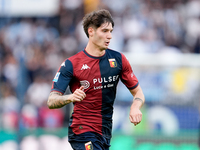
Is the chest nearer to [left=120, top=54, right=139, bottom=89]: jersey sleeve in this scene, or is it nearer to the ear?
[left=120, top=54, right=139, bottom=89]: jersey sleeve

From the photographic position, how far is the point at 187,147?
1000 cm

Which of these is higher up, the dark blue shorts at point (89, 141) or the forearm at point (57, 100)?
the forearm at point (57, 100)

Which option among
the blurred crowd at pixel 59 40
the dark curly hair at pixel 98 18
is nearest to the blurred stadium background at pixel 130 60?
the blurred crowd at pixel 59 40

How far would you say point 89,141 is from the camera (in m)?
5.00

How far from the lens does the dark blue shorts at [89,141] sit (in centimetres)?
497

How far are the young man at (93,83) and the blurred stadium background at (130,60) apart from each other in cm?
470

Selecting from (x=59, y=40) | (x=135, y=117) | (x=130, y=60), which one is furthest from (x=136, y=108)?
(x=59, y=40)

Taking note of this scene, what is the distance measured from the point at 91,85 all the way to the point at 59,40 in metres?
11.2

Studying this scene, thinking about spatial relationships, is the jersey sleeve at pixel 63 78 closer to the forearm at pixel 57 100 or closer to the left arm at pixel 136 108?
the forearm at pixel 57 100

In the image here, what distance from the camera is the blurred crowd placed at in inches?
505

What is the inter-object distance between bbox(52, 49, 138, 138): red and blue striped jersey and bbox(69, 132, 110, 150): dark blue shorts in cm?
5

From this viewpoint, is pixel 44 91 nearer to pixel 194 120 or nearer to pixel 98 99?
pixel 194 120

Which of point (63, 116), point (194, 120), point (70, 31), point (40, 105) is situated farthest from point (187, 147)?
point (70, 31)

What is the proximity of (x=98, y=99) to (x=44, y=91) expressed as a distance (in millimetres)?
8930
